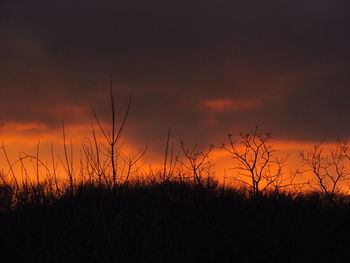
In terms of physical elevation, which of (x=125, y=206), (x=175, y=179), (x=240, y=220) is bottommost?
(x=240, y=220)

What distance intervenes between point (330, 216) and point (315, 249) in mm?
2200

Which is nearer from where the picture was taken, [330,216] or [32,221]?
[32,221]

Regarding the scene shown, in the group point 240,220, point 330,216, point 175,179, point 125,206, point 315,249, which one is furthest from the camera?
point 175,179

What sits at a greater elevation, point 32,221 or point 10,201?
point 10,201

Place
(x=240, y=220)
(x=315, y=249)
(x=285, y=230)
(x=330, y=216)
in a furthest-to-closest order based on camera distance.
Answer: (x=330, y=216)
(x=240, y=220)
(x=285, y=230)
(x=315, y=249)

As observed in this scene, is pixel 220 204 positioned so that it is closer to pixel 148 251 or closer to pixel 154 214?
pixel 154 214

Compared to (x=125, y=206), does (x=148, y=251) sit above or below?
below

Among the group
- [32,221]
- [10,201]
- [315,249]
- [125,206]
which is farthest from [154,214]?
[10,201]

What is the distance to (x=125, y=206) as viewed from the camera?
20.6ft

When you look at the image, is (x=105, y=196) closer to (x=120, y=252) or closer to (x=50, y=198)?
(x=50, y=198)

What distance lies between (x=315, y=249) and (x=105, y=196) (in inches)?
125

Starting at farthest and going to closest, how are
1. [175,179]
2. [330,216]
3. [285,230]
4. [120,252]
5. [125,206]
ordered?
[175,179], [330,216], [125,206], [285,230], [120,252]

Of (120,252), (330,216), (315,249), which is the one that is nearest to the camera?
(120,252)

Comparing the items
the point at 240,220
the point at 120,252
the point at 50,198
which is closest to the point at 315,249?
the point at 240,220
